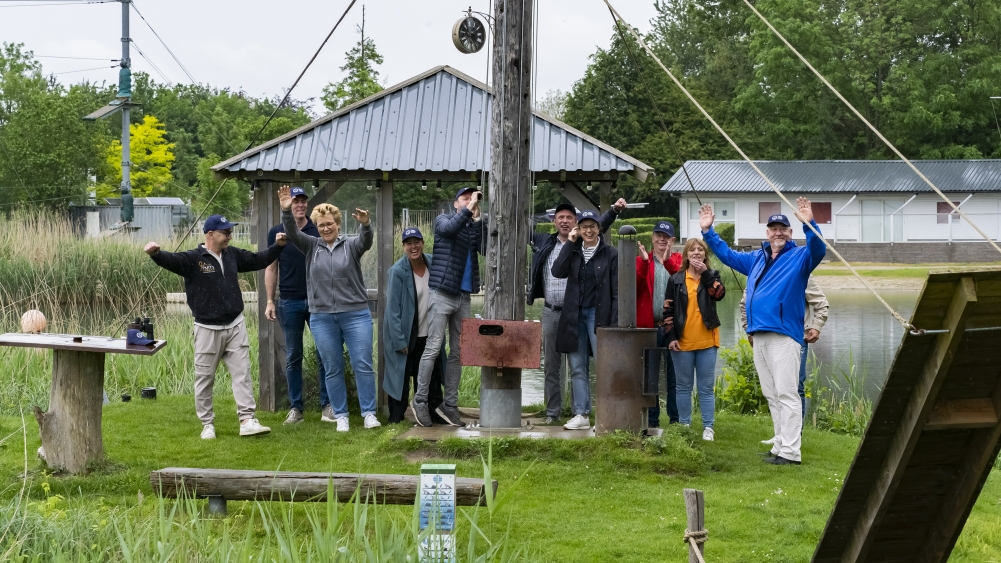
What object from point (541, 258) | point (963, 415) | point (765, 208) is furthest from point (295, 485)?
point (765, 208)

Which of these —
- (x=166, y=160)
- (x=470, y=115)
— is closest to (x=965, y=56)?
(x=166, y=160)

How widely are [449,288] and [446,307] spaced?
17 cm

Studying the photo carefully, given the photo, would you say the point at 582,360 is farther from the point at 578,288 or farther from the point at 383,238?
the point at 383,238

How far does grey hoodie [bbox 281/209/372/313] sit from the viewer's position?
30.7 feet

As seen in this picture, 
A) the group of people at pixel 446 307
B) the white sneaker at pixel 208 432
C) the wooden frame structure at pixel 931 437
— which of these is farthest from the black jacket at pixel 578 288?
the wooden frame structure at pixel 931 437

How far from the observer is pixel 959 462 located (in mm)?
4215

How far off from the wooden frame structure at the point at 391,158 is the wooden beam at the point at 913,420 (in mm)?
5860

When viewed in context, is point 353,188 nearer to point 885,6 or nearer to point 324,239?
point 324,239

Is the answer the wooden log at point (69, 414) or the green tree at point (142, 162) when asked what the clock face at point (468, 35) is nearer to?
the wooden log at point (69, 414)

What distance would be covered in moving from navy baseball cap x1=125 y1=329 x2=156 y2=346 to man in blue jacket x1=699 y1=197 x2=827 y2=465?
157 inches

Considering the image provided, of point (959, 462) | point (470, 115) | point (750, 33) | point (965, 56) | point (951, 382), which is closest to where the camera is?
point (951, 382)

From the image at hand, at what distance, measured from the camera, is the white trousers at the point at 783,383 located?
26.6 feet

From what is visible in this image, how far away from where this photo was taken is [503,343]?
28.2ft

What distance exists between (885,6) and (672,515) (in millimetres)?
49547
